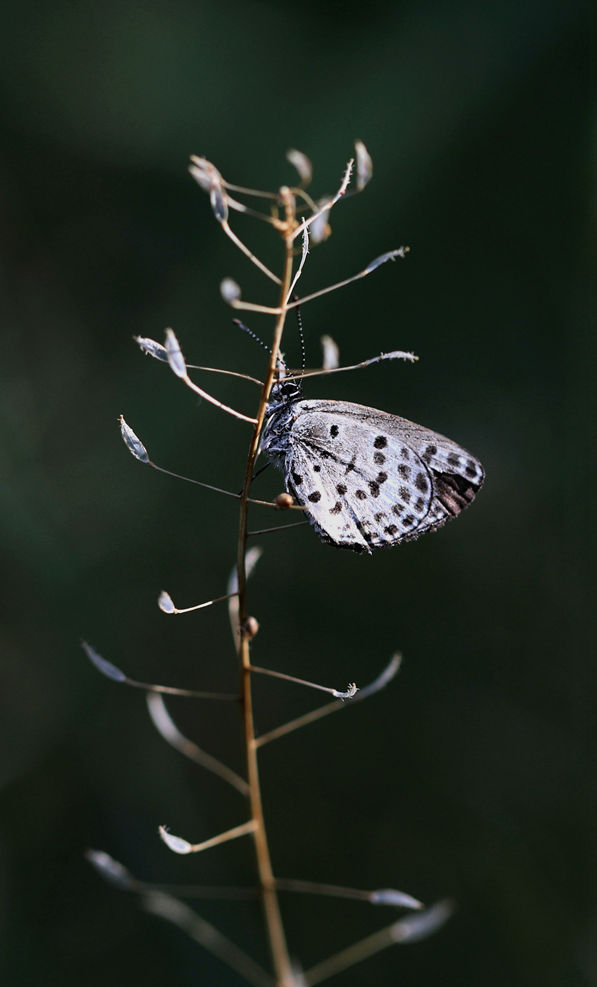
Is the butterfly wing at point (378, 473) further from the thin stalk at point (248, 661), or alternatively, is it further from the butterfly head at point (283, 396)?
the thin stalk at point (248, 661)

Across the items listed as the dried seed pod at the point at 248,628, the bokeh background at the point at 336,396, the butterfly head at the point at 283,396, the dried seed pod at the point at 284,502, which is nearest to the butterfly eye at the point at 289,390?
the butterfly head at the point at 283,396

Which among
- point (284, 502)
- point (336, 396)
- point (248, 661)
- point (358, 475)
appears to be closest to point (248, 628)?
point (248, 661)

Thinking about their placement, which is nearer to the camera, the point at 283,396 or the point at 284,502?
the point at 284,502

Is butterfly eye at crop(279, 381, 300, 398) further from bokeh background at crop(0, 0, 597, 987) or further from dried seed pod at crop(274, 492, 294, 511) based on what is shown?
bokeh background at crop(0, 0, 597, 987)

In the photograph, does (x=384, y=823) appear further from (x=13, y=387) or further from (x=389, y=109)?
(x=389, y=109)

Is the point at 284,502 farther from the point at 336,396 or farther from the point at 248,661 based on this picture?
the point at 336,396

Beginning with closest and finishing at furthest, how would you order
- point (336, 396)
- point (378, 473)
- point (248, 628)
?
point (248, 628) < point (378, 473) < point (336, 396)
